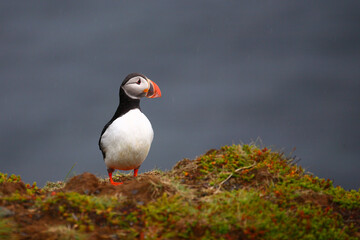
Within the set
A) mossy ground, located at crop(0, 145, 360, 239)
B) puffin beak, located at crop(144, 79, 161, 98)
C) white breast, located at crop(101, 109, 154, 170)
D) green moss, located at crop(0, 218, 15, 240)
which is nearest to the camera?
green moss, located at crop(0, 218, 15, 240)

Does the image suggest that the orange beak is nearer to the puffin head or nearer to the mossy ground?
the puffin head

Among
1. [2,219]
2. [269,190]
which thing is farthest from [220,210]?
[2,219]

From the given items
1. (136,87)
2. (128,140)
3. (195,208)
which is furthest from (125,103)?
(195,208)

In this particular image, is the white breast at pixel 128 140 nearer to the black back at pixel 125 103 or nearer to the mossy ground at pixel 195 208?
the black back at pixel 125 103

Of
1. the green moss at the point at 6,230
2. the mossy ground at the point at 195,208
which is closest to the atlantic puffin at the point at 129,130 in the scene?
the mossy ground at the point at 195,208

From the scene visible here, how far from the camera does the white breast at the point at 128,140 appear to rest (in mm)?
9148

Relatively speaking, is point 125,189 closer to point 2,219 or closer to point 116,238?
point 116,238

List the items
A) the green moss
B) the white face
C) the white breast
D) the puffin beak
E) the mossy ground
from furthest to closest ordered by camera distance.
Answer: the puffin beak, the white face, the white breast, the mossy ground, the green moss

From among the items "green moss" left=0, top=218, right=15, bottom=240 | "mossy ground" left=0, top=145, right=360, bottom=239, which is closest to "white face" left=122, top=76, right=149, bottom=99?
"mossy ground" left=0, top=145, right=360, bottom=239

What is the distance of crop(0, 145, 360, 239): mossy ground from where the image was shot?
5285 mm

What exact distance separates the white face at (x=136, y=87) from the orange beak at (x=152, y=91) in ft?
0.28

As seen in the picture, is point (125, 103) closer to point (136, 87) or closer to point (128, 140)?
point (136, 87)

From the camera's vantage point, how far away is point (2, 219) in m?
5.45

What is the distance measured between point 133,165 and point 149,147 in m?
0.59
